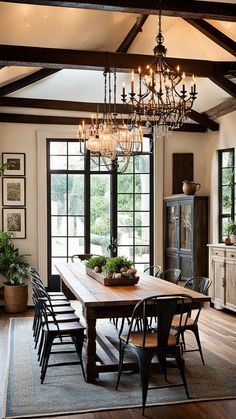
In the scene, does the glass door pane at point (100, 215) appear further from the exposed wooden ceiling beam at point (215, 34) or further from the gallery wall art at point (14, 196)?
the exposed wooden ceiling beam at point (215, 34)

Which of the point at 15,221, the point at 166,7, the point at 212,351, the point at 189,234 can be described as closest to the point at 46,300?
the point at 212,351

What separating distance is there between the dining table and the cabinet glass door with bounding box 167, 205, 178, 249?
350cm

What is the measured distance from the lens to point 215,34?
6188 mm

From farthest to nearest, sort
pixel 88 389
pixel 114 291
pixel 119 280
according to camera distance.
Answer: pixel 119 280
pixel 114 291
pixel 88 389

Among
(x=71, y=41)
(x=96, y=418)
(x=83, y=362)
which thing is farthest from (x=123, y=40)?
(x=96, y=418)

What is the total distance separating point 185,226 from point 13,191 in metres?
2.87

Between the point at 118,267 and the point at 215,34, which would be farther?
the point at 215,34

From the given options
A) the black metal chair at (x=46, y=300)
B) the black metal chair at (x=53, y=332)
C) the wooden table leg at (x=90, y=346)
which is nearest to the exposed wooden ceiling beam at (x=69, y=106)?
the black metal chair at (x=46, y=300)

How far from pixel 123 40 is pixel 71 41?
3.20ft

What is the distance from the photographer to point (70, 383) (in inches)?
172

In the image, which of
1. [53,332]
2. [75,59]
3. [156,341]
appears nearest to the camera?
[156,341]

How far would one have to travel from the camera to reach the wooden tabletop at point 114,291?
4.13m

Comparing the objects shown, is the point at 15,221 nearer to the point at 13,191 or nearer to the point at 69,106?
the point at 13,191

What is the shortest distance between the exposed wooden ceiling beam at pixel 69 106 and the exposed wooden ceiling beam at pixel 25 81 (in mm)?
493
